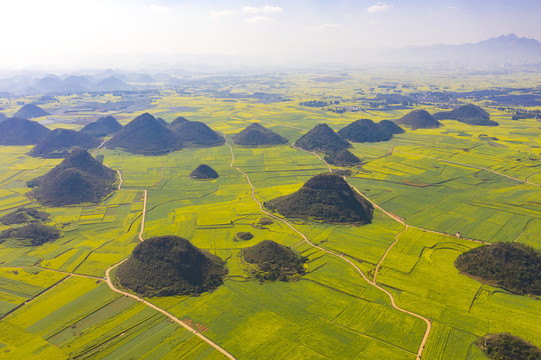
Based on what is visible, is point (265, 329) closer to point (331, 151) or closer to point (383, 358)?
point (383, 358)

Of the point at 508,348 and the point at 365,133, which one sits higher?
the point at 365,133

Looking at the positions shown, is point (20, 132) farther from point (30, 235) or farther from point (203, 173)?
point (30, 235)

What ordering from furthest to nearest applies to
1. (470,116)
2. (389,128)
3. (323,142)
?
(470,116) → (389,128) → (323,142)

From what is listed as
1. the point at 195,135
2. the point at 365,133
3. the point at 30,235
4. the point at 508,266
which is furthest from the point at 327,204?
the point at 195,135

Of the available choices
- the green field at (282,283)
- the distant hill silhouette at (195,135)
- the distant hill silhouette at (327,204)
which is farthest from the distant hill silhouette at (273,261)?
the distant hill silhouette at (195,135)

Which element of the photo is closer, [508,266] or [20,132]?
[508,266]

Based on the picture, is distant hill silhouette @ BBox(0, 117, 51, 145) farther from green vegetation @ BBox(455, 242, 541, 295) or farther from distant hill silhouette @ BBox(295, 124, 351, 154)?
green vegetation @ BBox(455, 242, 541, 295)

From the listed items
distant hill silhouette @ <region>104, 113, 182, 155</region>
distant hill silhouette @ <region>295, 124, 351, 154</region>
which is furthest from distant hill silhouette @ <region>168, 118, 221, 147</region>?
distant hill silhouette @ <region>295, 124, 351, 154</region>
